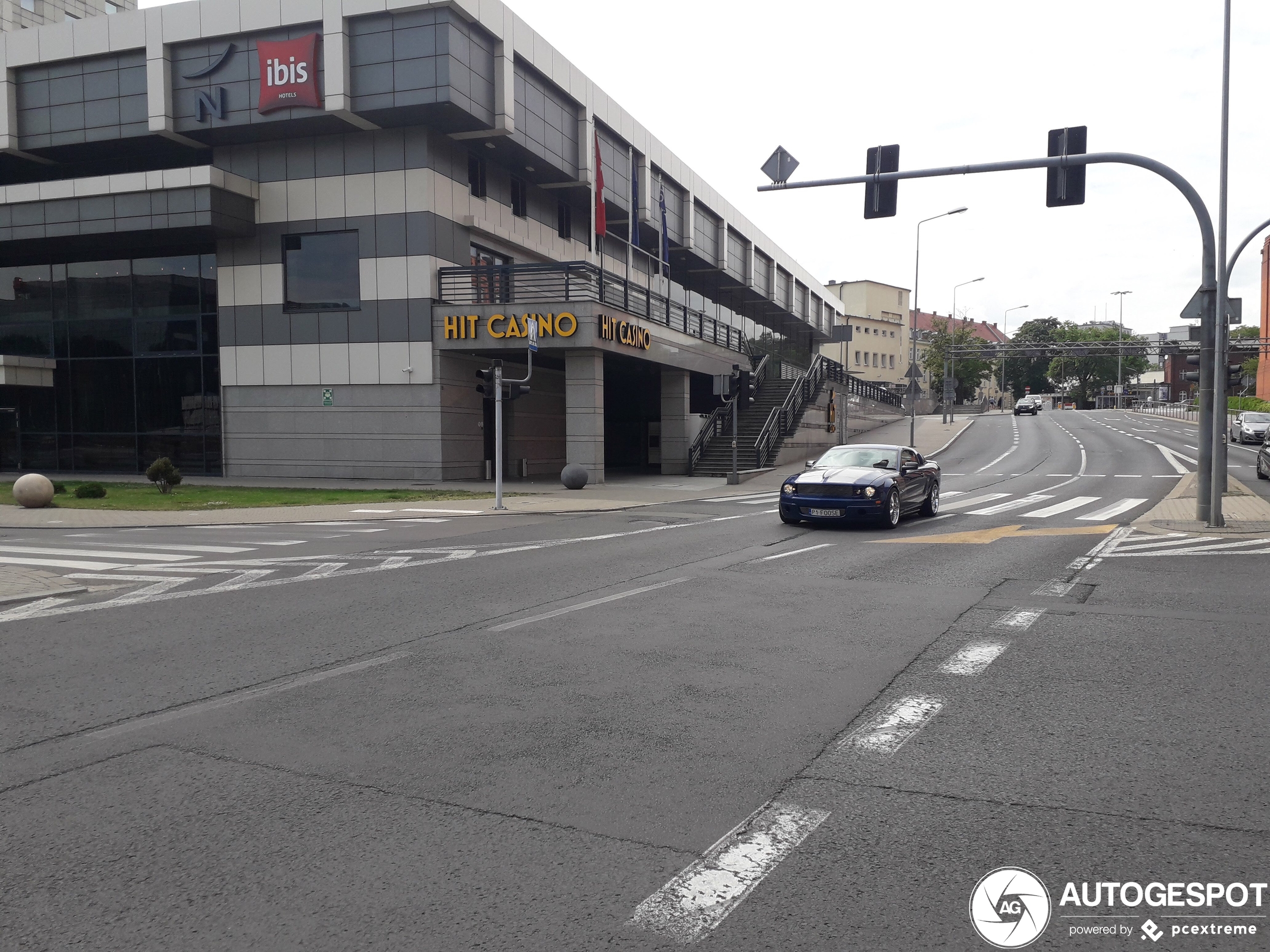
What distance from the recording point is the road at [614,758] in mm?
3379

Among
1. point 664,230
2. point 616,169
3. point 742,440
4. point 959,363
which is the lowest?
point 742,440

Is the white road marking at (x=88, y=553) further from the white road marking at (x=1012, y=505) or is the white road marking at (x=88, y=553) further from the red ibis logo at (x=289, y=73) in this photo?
the red ibis logo at (x=289, y=73)

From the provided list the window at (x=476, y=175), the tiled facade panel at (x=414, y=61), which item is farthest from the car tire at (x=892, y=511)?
the window at (x=476, y=175)

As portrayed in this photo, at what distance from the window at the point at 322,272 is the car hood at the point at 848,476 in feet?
57.9

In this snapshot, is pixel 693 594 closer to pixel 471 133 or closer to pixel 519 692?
pixel 519 692

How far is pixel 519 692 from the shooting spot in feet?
20.4

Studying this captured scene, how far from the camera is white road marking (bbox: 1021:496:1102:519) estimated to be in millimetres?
19919

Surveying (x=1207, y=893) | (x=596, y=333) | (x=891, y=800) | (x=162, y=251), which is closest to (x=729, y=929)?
(x=891, y=800)

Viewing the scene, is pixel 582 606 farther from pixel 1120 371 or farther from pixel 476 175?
pixel 1120 371

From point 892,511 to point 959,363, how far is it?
8927 centimetres

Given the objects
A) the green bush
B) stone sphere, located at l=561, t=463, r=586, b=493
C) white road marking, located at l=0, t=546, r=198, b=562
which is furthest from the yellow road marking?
the green bush

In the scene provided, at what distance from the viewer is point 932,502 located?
1962cm

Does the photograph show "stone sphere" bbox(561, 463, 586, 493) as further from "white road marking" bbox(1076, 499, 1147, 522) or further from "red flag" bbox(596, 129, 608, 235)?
"white road marking" bbox(1076, 499, 1147, 522)

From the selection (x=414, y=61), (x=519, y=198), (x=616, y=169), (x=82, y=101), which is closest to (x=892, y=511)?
(x=414, y=61)
